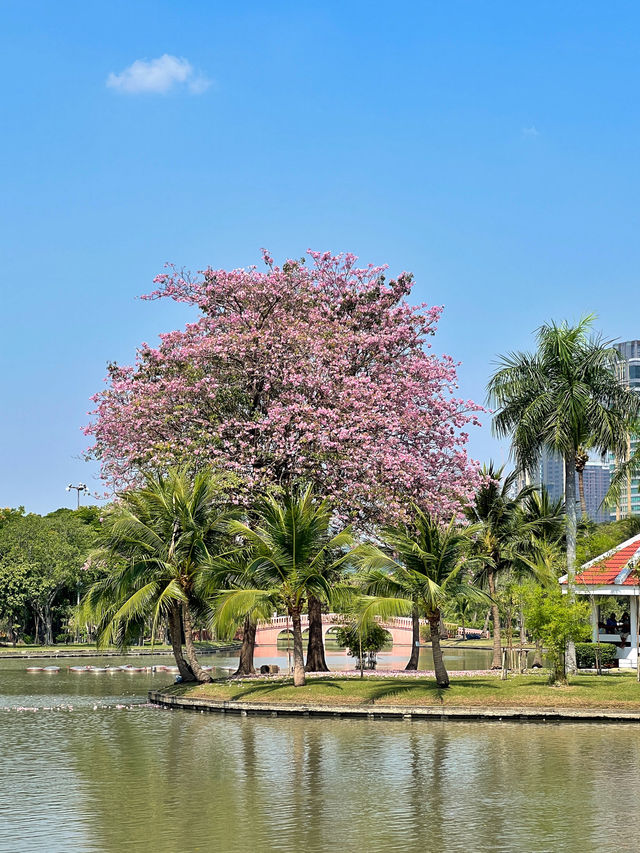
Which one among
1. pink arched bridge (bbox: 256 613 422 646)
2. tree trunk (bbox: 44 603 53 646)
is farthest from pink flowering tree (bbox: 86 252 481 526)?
tree trunk (bbox: 44 603 53 646)

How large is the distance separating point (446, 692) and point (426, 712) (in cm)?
144

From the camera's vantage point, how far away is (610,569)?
4512 centimetres

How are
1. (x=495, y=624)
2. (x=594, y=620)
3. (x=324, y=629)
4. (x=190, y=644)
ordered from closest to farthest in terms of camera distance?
1. (x=190, y=644)
2. (x=594, y=620)
3. (x=495, y=624)
4. (x=324, y=629)

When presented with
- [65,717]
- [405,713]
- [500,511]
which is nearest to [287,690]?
[405,713]

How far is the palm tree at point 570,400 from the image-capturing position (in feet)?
128

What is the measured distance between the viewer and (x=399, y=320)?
1811 inches

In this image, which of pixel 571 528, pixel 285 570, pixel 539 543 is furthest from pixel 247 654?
pixel 571 528

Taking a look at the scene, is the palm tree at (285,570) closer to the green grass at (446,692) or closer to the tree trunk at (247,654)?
the green grass at (446,692)

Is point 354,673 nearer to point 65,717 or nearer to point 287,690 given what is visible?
point 287,690

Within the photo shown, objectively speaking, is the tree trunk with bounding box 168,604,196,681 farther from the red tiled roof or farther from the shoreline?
the shoreline

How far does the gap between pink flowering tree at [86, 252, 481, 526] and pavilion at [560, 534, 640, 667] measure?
624cm

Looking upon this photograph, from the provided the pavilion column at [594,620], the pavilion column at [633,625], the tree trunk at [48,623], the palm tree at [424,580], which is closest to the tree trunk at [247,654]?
the palm tree at [424,580]

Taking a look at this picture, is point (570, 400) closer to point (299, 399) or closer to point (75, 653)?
point (299, 399)

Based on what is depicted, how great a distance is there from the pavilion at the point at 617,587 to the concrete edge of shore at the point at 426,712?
9703 millimetres
